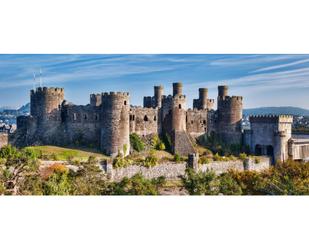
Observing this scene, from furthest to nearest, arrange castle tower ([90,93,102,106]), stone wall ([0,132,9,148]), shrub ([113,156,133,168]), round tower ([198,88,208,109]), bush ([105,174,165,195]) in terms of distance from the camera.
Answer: round tower ([198,88,208,109])
castle tower ([90,93,102,106])
stone wall ([0,132,9,148])
shrub ([113,156,133,168])
bush ([105,174,165,195])

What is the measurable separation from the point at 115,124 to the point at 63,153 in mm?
3140

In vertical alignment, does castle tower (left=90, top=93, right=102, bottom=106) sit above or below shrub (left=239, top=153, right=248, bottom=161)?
above

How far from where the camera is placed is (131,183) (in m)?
25.1

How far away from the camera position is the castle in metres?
32.1

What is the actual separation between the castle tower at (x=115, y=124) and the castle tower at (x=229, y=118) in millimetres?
A: 6540

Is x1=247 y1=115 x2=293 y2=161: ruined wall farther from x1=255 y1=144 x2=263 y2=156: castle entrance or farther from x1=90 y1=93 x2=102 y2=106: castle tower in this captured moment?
x1=90 y1=93 x2=102 y2=106: castle tower

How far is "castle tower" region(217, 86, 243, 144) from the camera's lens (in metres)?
36.2

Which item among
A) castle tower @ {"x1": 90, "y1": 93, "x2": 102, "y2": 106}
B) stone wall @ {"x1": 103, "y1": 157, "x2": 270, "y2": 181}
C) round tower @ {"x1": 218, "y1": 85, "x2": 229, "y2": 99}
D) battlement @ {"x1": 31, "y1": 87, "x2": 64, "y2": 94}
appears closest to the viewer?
stone wall @ {"x1": 103, "y1": 157, "x2": 270, "y2": 181}

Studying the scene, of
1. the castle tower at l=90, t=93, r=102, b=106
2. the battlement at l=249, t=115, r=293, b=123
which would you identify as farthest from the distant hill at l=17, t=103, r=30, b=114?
the battlement at l=249, t=115, r=293, b=123

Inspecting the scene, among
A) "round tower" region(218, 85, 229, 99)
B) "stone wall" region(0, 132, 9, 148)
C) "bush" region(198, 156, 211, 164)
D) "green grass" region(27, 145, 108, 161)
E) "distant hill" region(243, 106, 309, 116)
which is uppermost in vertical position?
"round tower" region(218, 85, 229, 99)

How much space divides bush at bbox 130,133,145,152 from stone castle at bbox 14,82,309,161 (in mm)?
567

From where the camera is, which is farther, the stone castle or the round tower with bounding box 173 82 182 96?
the round tower with bounding box 173 82 182 96

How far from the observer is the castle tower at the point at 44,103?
3256 cm

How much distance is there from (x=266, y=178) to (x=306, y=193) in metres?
2.70
